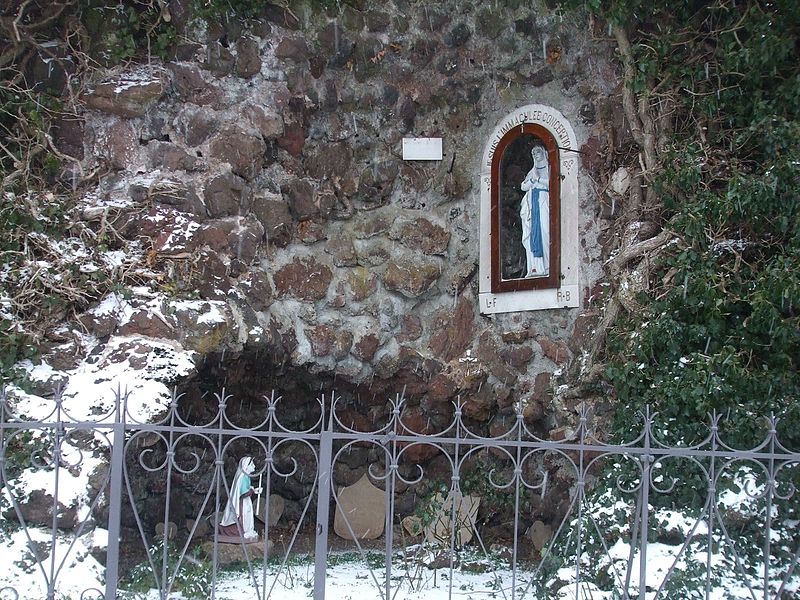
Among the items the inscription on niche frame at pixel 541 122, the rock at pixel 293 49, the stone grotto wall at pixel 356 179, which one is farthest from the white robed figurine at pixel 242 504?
the rock at pixel 293 49

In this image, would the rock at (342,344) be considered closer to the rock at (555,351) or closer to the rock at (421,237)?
the rock at (421,237)

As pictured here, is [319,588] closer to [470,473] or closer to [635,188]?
[470,473]

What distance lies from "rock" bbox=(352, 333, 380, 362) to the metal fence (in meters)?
0.60

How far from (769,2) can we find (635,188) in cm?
162

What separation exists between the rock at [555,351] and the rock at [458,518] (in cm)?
135

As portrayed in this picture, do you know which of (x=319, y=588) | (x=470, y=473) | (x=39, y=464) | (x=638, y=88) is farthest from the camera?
(x=470, y=473)

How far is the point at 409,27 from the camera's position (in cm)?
779

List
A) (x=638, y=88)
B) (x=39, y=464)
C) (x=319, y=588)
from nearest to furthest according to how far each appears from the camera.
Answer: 1. (x=319, y=588)
2. (x=39, y=464)
3. (x=638, y=88)

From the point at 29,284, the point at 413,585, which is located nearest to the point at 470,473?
the point at 413,585

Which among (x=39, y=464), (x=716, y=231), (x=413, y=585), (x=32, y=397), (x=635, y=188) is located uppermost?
(x=635, y=188)

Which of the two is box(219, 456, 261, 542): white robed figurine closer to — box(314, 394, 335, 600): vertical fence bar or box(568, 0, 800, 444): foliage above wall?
box(314, 394, 335, 600): vertical fence bar

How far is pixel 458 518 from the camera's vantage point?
7336mm

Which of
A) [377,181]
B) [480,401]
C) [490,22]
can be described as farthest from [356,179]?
[480,401]

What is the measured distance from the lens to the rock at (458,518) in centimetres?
722
